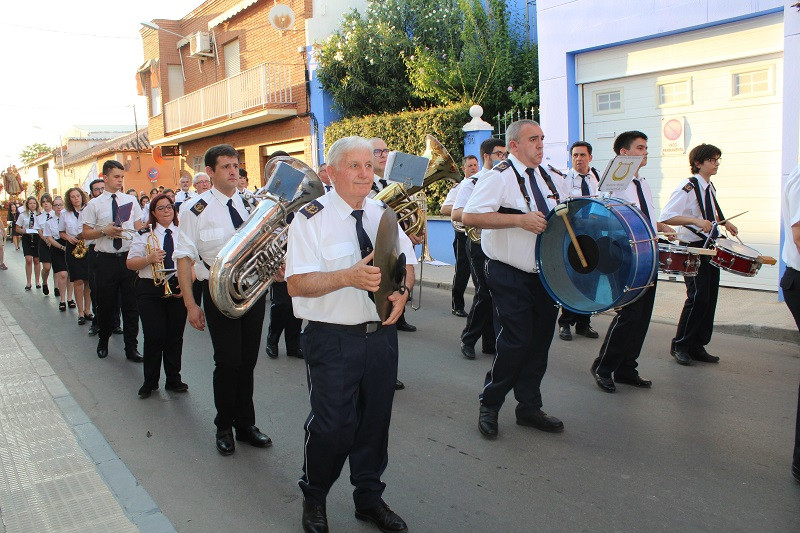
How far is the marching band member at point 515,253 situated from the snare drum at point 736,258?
1.73 metres

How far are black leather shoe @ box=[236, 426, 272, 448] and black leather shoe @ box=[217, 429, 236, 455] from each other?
3.7 inches

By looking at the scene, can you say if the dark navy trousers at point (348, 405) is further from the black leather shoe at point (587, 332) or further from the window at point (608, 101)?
the window at point (608, 101)

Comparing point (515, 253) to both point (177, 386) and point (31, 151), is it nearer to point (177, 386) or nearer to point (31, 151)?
point (177, 386)

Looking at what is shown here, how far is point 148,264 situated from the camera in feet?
19.1

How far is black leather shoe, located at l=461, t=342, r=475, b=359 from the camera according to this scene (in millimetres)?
6696

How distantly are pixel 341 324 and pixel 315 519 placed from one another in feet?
3.26

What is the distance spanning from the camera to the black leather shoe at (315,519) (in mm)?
3354

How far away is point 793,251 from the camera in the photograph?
3.79 metres

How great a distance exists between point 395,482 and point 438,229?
10038mm

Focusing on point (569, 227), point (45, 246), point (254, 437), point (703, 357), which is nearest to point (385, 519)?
point (254, 437)

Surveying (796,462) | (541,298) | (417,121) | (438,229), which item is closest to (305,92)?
(417,121)

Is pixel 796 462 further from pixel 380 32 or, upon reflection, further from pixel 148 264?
pixel 380 32

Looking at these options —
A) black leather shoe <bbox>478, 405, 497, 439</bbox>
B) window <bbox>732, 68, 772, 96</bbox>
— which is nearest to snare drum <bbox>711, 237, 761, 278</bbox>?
black leather shoe <bbox>478, 405, 497, 439</bbox>

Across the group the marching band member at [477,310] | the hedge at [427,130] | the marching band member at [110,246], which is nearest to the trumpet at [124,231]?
the marching band member at [110,246]
